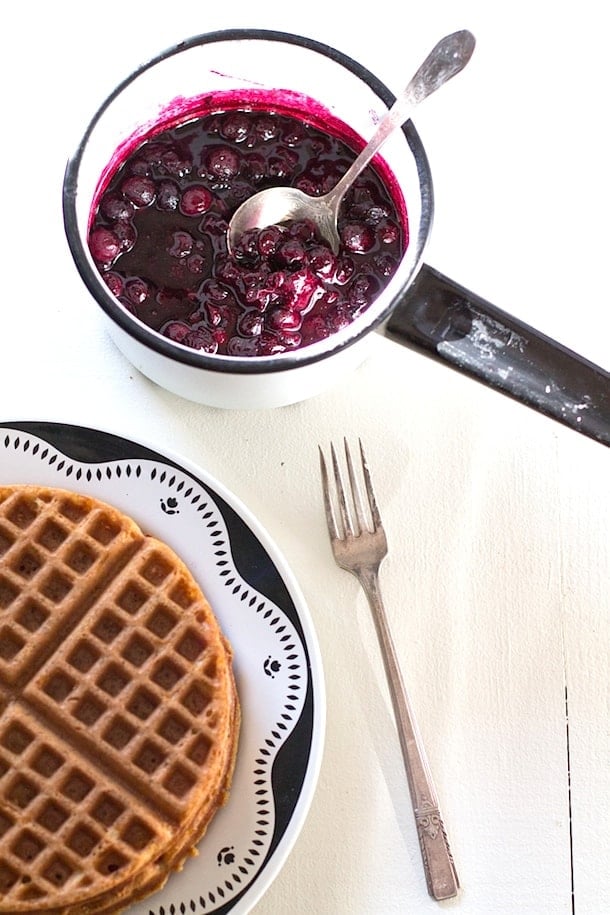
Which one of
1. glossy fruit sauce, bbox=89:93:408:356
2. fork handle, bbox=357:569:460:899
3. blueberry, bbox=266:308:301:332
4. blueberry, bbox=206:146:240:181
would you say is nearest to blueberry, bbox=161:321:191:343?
glossy fruit sauce, bbox=89:93:408:356

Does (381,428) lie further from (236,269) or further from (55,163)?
(55,163)

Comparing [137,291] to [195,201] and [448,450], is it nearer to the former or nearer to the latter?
[195,201]

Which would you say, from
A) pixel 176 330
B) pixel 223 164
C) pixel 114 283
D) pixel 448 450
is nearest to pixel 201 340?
pixel 176 330

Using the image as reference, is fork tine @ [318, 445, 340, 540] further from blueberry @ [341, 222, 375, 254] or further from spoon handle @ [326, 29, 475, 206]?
spoon handle @ [326, 29, 475, 206]

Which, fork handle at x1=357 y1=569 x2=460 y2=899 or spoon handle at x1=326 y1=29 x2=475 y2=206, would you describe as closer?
spoon handle at x1=326 y1=29 x2=475 y2=206

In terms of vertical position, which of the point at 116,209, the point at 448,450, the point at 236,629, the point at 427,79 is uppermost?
the point at 427,79

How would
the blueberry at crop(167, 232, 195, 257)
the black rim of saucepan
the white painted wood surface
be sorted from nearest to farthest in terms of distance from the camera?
the black rim of saucepan → the blueberry at crop(167, 232, 195, 257) → the white painted wood surface

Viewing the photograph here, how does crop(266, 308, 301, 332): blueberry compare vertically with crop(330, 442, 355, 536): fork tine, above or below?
above
